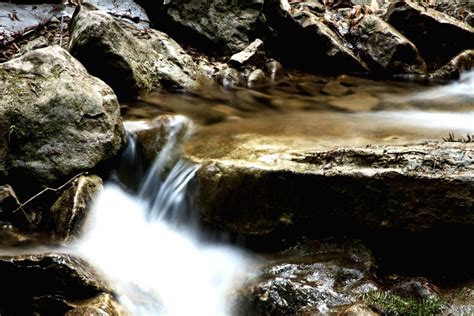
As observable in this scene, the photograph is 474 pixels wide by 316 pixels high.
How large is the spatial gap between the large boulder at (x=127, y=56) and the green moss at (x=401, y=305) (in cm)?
483

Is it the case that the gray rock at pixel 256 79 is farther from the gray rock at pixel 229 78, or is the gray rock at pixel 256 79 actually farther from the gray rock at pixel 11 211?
the gray rock at pixel 11 211

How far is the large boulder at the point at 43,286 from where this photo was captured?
3.12 m

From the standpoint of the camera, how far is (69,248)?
3730 millimetres

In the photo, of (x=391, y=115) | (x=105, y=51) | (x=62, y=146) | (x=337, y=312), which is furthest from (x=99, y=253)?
(x=391, y=115)

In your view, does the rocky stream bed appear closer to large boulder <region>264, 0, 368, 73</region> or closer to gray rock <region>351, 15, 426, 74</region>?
gray rock <region>351, 15, 426, 74</region>

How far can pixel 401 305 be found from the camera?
9.60 ft

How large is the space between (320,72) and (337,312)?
679cm

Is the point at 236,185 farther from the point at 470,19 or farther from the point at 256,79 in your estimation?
the point at 470,19

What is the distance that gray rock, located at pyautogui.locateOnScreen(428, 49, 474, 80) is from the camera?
8.46 metres

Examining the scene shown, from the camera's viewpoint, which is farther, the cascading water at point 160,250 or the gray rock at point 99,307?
the cascading water at point 160,250

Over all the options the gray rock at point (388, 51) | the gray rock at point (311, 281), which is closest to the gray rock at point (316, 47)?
the gray rock at point (388, 51)

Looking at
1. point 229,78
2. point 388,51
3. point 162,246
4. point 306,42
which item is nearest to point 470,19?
point 388,51

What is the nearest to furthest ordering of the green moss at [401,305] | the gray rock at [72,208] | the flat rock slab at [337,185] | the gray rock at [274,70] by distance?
1. the green moss at [401,305]
2. the flat rock slab at [337,185]
3. the gray rock at [72,208]
4. the gray rock at [274,70]

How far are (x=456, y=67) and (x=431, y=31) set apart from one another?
103cm
